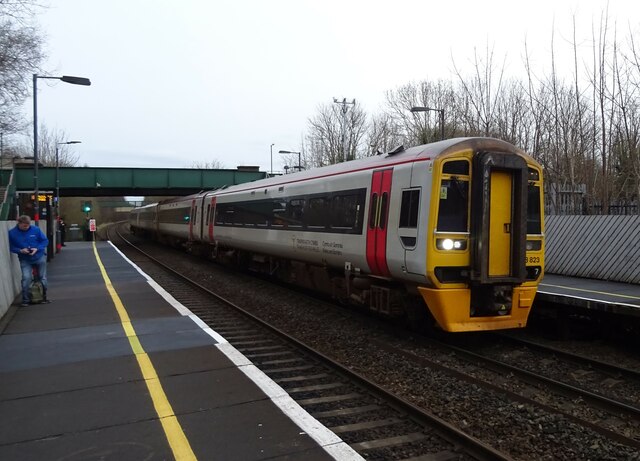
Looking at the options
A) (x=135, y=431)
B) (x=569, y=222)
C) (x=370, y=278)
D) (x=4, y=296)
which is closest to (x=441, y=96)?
(x=569, y=222)

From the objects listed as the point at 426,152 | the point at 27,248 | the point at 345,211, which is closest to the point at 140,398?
the point at 426,152

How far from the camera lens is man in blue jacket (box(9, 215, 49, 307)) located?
9.84 metres

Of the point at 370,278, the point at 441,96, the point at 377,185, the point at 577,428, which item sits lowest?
the point at 577,428

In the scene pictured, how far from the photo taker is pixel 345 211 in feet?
30.9

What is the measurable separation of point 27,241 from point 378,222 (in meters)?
6.86

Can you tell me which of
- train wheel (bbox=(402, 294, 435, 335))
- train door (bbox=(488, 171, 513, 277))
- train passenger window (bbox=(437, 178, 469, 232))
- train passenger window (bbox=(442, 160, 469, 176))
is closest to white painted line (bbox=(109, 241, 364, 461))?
train wheel (bbox=(402, 294, 435, 335))

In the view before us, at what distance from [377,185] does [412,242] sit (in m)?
1.51

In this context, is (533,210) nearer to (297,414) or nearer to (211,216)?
(297,414)

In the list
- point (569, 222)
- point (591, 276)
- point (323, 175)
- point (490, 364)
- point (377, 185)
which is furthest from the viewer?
point (569, 222)

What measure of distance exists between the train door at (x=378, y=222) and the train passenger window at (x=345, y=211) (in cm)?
54

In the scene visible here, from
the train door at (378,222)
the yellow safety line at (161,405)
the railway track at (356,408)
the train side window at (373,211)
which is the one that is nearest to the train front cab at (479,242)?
the train door at (378,222)

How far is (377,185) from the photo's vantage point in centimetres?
845

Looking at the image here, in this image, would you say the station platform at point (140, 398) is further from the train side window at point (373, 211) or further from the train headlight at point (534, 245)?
the train headlight at point (534, 245)

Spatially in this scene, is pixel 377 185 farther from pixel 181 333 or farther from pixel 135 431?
pixel 135 431
